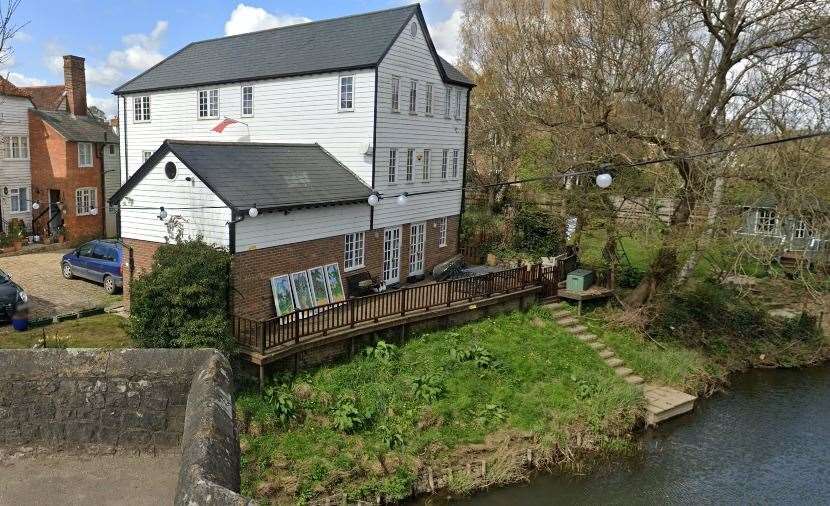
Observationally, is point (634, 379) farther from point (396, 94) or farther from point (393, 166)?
point (396, 94)

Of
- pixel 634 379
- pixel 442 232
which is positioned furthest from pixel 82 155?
pixel 634 379

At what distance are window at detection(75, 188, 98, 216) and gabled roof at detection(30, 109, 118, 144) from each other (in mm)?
2511

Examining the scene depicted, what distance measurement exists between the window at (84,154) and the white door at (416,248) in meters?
17.8

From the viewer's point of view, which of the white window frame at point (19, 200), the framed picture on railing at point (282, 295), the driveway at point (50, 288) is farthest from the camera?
the white window frame at point (19, 200)

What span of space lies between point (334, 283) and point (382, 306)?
1.70 metres

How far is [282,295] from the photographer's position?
1509 centimetres

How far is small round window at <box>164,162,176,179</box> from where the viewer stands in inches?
564

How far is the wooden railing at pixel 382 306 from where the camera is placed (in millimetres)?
13414

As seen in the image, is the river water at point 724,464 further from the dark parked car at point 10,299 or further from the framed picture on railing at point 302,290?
the dark parked car at point 10,299

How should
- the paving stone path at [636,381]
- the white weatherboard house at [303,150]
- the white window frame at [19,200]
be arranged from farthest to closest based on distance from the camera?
the white window frame at [19,200] < the paving stone path at [636,381] < the white weatherboard house at [303,150]

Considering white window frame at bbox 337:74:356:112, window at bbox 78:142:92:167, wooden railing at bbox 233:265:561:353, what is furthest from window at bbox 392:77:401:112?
window at bbox 78:142:92:167

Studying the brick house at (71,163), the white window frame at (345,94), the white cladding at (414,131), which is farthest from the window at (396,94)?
the brick house at (71,163)

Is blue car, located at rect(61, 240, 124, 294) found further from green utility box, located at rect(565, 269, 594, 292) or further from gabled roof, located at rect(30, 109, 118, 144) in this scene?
green utility box, located at rect(565, 269, 594, 292)

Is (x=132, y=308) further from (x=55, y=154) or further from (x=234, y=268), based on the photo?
(x=55, y=154)
